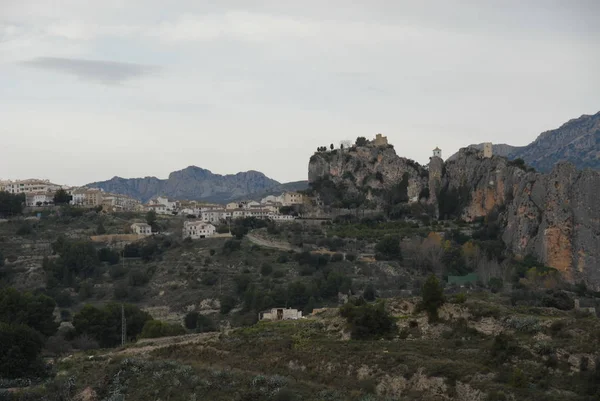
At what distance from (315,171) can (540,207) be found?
3748 centimetres

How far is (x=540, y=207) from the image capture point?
80.9 meters

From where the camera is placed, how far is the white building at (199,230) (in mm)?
91062

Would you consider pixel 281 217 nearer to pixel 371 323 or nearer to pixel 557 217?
pixel 557 217

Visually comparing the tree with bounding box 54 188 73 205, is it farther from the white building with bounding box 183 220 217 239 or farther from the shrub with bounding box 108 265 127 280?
the shrub with bounding box 108 265 127 280

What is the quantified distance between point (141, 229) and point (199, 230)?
7255 mm

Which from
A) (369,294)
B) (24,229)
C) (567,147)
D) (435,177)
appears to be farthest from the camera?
(567,147)

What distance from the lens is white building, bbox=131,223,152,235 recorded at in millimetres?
94125

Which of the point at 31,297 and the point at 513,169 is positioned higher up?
the point at 513,169

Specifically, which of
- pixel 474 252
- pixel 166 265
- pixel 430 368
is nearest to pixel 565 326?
pixel 430 368

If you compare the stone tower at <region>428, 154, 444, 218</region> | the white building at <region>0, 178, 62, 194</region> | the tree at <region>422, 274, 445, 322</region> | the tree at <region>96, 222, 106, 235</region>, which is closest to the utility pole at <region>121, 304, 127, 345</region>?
the tree at <region>422, 274, 445, 322</region>

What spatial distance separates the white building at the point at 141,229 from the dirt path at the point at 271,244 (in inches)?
532

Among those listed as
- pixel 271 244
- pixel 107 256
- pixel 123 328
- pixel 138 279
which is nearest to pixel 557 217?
pixel 271 244

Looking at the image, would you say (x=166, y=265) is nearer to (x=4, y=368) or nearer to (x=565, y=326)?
(x=4, y=368)

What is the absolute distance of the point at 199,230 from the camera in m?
92.2
